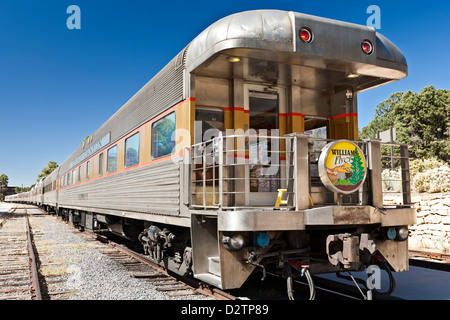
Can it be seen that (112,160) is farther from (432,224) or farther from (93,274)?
(432,224)

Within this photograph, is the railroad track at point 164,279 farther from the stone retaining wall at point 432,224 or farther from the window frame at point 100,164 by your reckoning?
the stone retaining wall at point 432,224

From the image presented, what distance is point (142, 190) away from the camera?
277 inches

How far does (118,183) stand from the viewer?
8633 millimetres

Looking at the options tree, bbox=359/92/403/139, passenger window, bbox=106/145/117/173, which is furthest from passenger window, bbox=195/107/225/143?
tree, bbox=359/92/403/139

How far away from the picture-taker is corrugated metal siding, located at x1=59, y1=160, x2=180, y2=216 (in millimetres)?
5766

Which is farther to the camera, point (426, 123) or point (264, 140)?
point (426, 123)

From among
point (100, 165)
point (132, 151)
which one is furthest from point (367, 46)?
point (100, 165)

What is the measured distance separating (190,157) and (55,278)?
13.3 ft

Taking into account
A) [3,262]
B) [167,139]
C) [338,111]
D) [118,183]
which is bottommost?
[3,262]

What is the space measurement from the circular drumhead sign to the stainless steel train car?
1 cm

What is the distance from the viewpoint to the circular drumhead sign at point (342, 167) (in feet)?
15.6

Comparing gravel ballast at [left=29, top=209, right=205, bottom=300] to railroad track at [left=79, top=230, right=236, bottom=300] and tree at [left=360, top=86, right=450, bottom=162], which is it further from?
tree at [left=360, top=86, right=450, bottom=162]
